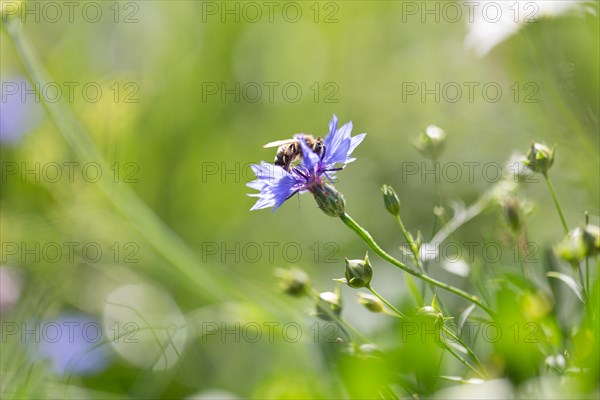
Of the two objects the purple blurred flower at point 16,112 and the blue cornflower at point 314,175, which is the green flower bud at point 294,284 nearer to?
the blue cornflower at point 314,175

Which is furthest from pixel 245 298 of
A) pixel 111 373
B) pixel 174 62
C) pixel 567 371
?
pixel 174 62

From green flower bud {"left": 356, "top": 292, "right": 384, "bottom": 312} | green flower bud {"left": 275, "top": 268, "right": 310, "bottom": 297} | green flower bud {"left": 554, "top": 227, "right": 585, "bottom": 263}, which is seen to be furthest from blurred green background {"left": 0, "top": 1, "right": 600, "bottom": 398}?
green flower bud {"left": 554, "top": 227, "right": 585, "bottom": 263}

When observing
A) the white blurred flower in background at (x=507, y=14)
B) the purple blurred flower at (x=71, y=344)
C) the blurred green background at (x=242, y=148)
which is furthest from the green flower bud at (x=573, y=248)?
the purple blurred flower at (x=71, y=344)

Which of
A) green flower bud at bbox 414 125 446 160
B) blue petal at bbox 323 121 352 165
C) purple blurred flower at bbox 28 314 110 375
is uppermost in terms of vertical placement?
blue petal at bbox 323 121 352 165

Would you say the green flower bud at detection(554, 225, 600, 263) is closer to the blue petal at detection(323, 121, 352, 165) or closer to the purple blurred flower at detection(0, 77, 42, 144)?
the blue petal at detection(323, 121, 352, 165)

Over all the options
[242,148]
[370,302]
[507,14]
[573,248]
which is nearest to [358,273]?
[370,302]

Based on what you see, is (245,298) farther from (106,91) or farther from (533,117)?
(106,91)
